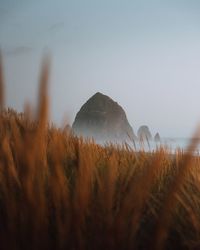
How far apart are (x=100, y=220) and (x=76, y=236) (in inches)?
5.7

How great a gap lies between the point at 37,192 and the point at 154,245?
0.33 meters

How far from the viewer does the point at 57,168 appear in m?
1.03

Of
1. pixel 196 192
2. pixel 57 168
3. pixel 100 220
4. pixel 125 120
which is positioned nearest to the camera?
pixel 57 168

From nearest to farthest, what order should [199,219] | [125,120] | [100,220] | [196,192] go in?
Answer: [100,220] → [199,219] → [196,192] → [125,120]

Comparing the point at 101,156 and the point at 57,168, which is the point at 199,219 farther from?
the point at 101,156

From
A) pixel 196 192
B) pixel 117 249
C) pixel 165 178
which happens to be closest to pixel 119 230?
pixel 117 249

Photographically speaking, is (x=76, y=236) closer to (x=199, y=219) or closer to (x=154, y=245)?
(x=154, y=245)

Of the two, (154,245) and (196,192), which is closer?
(154,245)

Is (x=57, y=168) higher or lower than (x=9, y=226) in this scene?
higher

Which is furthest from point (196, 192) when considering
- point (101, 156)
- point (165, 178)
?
point (101, 156)

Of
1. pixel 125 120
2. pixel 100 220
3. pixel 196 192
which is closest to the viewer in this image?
pixel 100 220

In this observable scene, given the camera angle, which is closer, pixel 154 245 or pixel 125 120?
pixel 154 245

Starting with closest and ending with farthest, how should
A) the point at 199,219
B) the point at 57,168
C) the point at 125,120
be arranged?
1. the point at 57,168
2. the point at 199,219
3. the point at 125,120

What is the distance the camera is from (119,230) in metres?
1.06
